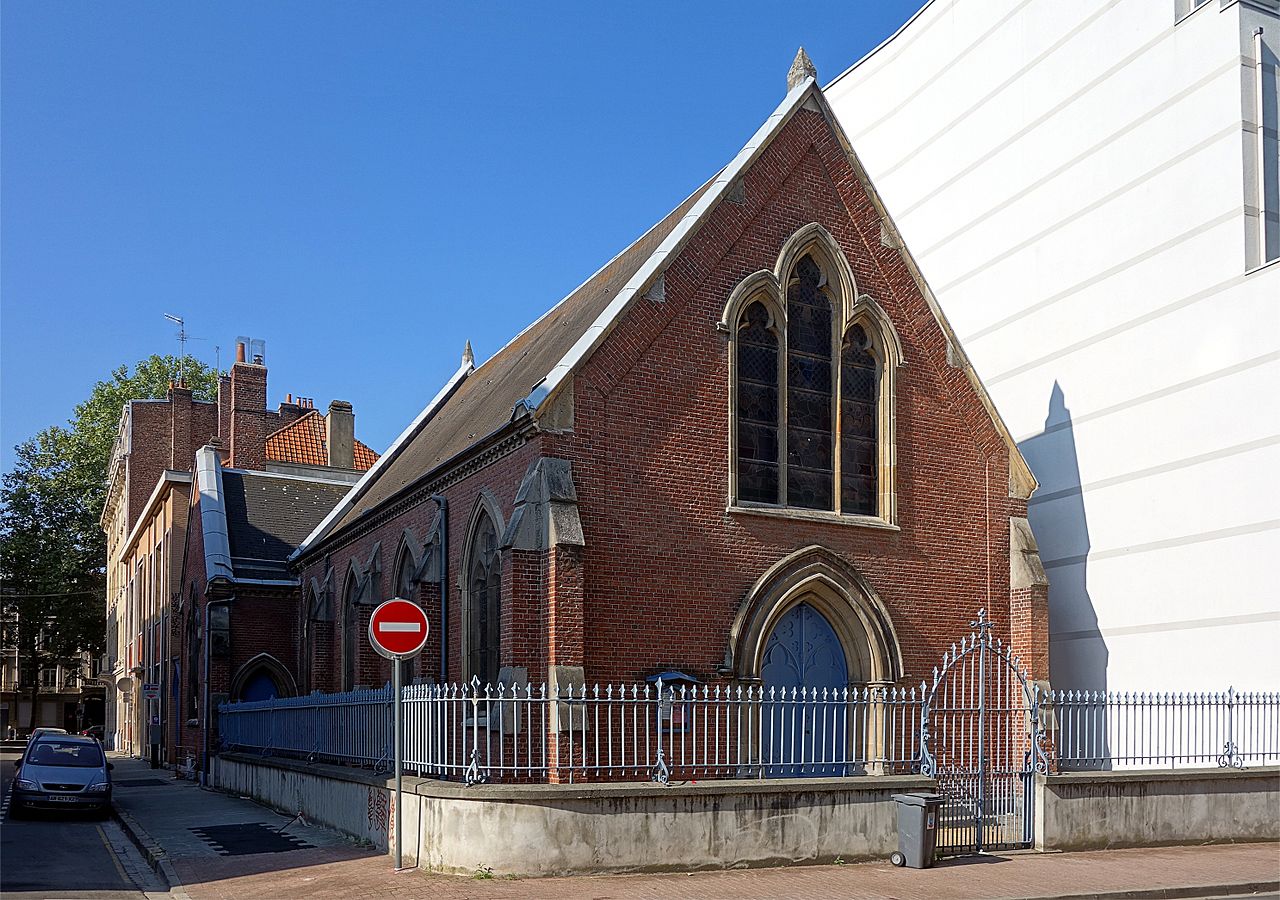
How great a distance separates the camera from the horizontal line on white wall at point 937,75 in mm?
27688

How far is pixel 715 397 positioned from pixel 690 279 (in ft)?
5.71

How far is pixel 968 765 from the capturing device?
63.0 ft

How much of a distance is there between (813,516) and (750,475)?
1107 mm

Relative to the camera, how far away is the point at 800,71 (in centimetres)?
2034

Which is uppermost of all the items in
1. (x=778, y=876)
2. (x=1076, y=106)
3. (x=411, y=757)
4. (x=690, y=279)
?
(x=1076, y=106)

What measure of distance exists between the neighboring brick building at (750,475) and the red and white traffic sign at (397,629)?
2447mm

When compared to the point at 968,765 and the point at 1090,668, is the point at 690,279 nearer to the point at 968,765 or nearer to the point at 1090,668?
the point at 968,765

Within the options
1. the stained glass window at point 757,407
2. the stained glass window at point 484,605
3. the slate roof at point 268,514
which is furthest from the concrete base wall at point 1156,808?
the slate roof at point 268,514

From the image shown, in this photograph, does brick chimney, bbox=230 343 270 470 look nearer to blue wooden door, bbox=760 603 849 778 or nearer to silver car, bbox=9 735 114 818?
silver car, bbox=9 735 114 818

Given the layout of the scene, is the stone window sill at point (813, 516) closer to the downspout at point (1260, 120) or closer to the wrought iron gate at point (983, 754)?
the wrought iron gate at point (983, 754)

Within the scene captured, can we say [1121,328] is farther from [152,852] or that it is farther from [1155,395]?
[152,852]

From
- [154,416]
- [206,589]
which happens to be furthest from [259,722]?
[154,416]

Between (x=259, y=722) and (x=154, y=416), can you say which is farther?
(x=154, y=416)

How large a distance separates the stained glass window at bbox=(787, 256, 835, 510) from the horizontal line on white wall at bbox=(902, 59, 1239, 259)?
8098 mm
